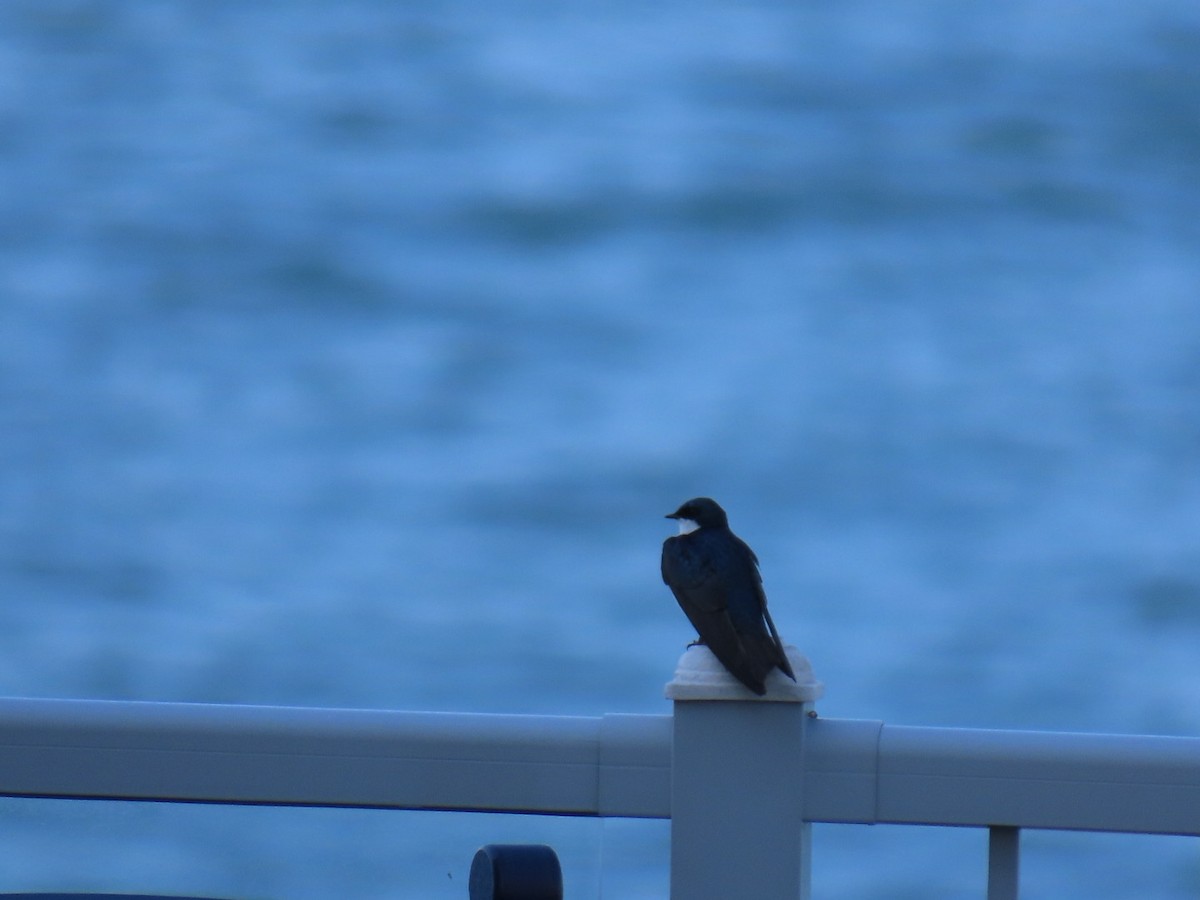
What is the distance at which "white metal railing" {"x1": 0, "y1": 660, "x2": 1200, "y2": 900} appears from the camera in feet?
5.05

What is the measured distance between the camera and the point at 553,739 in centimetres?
165

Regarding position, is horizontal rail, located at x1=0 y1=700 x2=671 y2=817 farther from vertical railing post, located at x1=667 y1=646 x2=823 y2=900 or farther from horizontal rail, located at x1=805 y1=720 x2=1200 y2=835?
horizontal rail, located at x1=805 y1=720 x2=1200 y2=835

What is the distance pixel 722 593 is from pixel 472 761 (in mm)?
372

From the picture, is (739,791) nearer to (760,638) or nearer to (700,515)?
(760,638)

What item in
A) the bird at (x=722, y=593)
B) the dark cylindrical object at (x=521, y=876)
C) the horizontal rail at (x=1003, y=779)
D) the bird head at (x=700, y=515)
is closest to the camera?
the dark cylindrical object at (x=521, y=876)

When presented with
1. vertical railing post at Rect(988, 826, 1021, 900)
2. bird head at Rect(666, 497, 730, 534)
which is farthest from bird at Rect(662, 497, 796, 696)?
vertical railing post at Rect(988, 826, 1021, 900)

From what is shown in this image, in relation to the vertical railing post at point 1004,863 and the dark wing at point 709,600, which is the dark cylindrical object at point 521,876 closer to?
the dark wing at point 709,600

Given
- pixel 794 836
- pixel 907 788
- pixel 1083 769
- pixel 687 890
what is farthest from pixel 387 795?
pixel 1083 769

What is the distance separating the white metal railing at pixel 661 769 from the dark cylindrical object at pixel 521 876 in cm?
26

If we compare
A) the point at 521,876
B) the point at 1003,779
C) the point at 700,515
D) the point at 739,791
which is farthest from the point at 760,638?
the point at 700,515

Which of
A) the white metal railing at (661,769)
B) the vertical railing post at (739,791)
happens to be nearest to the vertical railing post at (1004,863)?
the white metal railing at (661,769)

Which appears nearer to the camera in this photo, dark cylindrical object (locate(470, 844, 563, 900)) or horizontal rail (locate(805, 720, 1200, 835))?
dark cylindrical object (locate(470, 844, 563, 900))

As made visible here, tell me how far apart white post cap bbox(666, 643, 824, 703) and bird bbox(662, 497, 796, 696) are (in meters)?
0.01

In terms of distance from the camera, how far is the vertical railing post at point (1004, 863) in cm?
156
